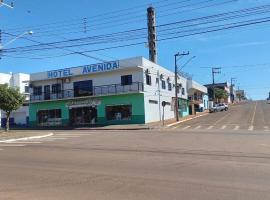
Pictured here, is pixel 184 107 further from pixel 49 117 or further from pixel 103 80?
pixel 49 117

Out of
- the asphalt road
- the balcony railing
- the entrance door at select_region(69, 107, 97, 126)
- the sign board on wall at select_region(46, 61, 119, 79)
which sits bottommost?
the asphalt road

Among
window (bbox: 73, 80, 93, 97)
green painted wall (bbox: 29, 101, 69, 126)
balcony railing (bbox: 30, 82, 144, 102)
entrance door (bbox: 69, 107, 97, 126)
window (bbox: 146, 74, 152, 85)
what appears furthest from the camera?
green painted wall (bbox: 29, 101, 69, 126)

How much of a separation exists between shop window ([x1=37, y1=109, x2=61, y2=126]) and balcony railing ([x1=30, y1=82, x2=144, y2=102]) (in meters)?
1.73

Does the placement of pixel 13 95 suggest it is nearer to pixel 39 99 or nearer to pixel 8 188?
pixel 39 99

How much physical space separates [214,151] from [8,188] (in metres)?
9.83

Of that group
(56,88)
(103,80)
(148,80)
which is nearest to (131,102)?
(148,80)

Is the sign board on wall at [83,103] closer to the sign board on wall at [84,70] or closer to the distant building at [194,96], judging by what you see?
the sign board on wall at [84,70]

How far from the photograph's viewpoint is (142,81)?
170ft

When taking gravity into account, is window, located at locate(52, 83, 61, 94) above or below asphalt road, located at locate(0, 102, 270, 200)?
above

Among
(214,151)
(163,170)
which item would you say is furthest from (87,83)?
(163,170)

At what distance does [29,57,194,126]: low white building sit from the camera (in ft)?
171

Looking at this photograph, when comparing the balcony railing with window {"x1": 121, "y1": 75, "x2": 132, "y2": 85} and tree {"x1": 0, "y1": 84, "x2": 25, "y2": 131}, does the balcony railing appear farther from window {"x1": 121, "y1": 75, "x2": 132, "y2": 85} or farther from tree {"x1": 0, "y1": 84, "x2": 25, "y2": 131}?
tree {"x1": 0, "y1": 84, "x2": 25, "y2": 131}

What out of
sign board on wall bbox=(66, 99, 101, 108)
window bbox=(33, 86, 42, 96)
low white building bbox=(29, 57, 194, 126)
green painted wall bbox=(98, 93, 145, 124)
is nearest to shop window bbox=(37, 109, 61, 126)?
low white building bbox=(29, 57, 194, 126)

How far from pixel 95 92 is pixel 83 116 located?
363 centimetres
